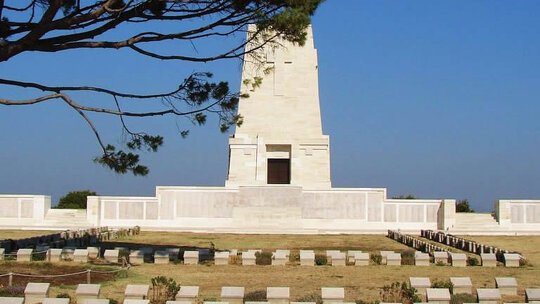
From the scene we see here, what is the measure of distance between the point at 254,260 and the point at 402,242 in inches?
346

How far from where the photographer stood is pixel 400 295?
1124 centimetres

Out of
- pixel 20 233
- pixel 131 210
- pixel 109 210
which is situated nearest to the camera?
pixel 20 233

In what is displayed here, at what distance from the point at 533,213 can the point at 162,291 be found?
2221 centimetres

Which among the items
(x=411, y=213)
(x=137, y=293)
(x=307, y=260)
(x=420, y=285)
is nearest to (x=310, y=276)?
(x=307, y=260)

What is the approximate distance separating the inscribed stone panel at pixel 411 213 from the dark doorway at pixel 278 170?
16.2 ft

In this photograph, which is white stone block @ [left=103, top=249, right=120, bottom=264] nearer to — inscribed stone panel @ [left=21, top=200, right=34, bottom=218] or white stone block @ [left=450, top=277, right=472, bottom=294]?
white stone block @ [left=450, top=277, right=472, bottom=294]

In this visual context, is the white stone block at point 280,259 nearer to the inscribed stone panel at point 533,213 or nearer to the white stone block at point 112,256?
the white stone block at point 112,256

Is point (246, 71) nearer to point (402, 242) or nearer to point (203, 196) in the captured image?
point (203, 196)

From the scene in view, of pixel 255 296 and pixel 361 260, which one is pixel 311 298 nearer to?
pixel 255 296

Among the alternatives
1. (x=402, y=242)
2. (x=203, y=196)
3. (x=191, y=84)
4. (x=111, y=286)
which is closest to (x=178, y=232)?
(x=203, y=196)

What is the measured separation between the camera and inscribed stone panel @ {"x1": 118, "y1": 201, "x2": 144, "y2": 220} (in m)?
30.6

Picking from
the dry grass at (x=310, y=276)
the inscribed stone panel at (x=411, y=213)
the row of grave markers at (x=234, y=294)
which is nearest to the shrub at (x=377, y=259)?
the dry grass at (x=310, y=276)

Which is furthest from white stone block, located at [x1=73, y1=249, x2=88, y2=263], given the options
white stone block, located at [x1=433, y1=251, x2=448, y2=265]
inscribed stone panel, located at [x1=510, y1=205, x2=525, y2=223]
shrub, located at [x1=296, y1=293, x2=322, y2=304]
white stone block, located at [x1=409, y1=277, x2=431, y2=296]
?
inscribed stone panel, located at [x1=510, y1=205, x2=525, y2=223]

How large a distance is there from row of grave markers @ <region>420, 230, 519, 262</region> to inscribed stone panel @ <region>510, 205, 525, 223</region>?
4074mm
